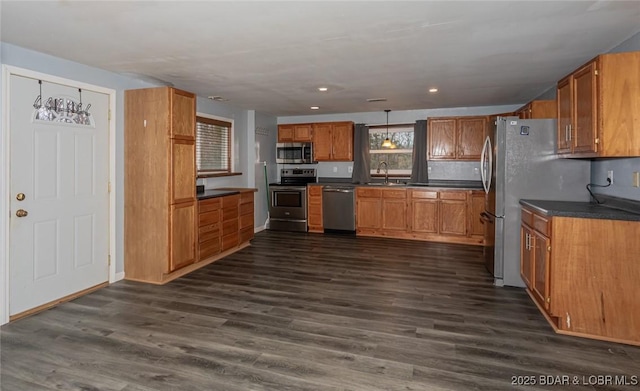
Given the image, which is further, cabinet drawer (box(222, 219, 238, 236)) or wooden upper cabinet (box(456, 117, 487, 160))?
wooden upper cabinet (box(456, 117, 487, 160))

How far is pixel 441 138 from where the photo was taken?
6508mm

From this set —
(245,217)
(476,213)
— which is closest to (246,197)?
(245,217)

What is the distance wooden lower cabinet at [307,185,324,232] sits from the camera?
7008 mm

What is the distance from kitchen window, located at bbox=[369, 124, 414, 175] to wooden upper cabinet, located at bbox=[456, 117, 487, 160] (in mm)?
937

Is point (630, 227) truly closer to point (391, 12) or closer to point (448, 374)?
point (448, 374)

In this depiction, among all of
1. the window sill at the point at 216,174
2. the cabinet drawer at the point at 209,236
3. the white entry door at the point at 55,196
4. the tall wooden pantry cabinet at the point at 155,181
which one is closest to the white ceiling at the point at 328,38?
the tall wooden pantry cabinet at the point at 155,181

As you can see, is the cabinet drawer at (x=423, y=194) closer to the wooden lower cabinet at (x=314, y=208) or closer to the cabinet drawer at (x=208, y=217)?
the wooden lower cabinet at (x=314, y=208)

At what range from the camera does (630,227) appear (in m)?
2.60

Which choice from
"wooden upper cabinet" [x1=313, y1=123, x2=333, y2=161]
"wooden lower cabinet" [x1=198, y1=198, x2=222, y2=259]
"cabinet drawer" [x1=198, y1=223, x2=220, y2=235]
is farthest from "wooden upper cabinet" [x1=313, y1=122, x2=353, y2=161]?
"cabinet drawer" [x1=198, y1=223, x2=220, y2=235]

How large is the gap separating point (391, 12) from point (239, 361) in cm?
257

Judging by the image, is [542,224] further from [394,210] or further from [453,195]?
[394,210]

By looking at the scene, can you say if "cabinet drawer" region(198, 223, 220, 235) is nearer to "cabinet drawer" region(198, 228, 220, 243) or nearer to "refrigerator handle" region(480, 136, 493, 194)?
"cabinet drawer" region(198, 228, 220, 243)

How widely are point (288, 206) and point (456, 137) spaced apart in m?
3.38

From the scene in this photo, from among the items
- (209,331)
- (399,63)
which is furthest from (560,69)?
(209,331)
